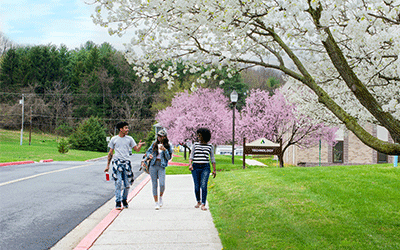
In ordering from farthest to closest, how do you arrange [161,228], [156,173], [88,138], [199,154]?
1. [88,138]
2. [156,173]
3. [199,154]
4. [161,228]

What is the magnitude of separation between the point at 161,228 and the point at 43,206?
3674 mm

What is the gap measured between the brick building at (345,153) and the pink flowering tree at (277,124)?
4.30 metres

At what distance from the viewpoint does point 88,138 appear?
168 ft

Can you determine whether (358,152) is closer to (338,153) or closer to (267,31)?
(338,153)

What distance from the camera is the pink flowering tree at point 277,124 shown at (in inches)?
928

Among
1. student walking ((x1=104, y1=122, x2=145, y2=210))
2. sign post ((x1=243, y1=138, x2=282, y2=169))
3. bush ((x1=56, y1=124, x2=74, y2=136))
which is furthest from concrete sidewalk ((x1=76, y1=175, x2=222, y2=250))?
bush ((x1=56, y1=124, x2=74, y2=136))

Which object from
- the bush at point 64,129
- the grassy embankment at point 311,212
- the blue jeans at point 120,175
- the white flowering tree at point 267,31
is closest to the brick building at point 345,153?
the grassy embankment at point 311,212

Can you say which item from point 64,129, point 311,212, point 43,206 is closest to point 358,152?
point 311,212

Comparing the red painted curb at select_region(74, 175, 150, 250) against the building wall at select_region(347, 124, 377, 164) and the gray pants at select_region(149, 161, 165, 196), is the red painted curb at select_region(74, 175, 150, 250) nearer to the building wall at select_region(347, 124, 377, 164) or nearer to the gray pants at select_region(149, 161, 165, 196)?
the gray pants at select_region(149, 161, 165, 196)

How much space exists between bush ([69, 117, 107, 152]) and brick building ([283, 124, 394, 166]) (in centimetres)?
3179

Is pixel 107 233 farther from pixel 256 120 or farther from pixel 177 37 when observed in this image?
pixel 256 120

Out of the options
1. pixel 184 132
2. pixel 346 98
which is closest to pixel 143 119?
pixel 184 132

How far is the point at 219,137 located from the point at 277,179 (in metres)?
17.8

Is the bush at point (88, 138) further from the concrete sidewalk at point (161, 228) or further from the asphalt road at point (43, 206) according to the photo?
the concrete sidewalk at point (161, 228)
